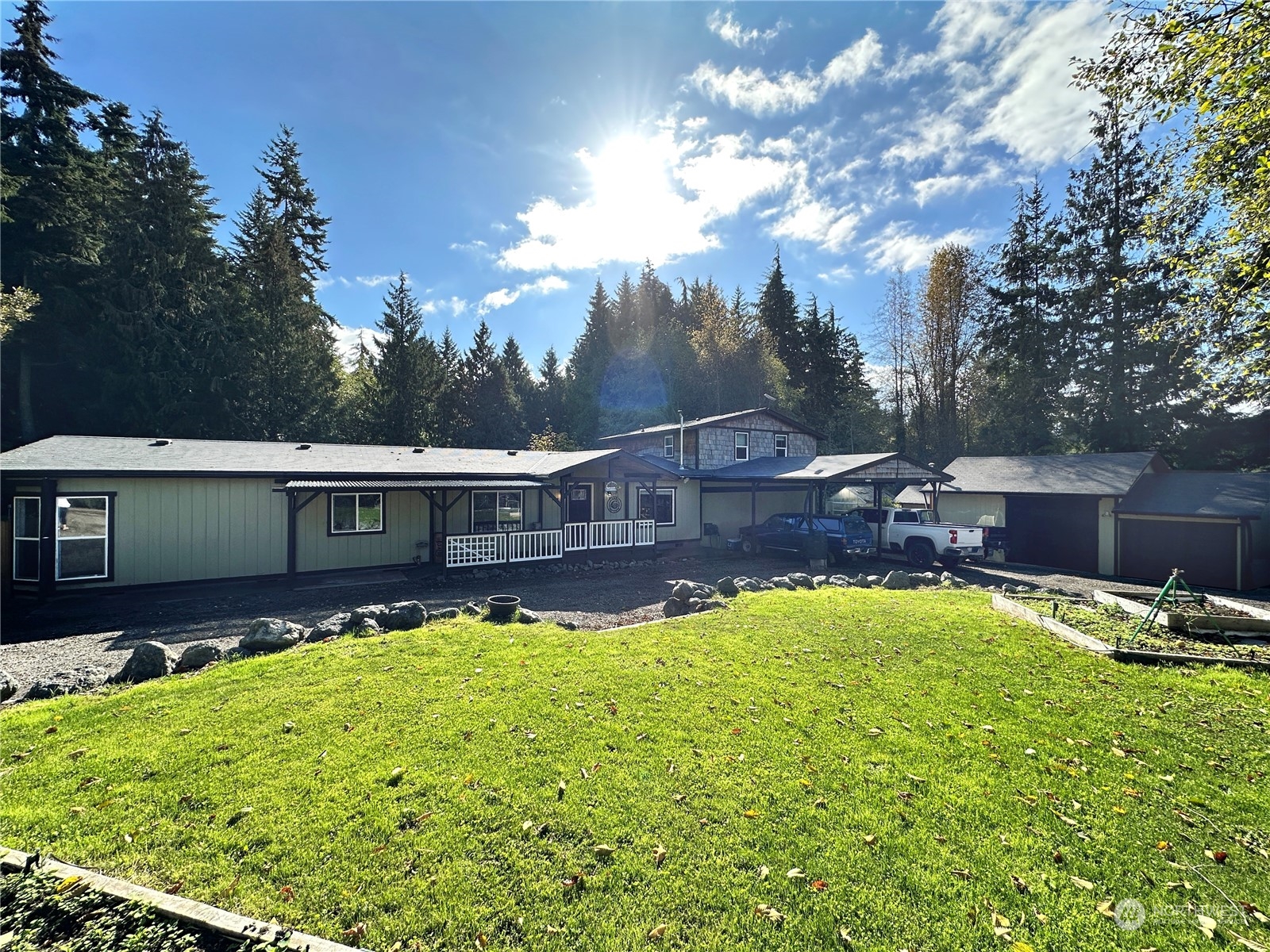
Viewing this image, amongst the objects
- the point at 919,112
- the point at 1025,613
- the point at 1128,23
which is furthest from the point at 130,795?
the point at 919,112

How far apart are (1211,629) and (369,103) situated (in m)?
19.3

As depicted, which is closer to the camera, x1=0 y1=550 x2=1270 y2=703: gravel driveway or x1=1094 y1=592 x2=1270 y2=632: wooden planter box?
x1=1094 y1=592 x2=1270 y2=632: wooden planter box

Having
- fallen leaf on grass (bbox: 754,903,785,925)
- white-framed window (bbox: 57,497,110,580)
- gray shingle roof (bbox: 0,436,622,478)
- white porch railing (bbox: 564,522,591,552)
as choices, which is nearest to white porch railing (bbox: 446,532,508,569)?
white porch railing (bbox: 564,522,591,552)

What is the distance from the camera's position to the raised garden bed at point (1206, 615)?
710 centimetres

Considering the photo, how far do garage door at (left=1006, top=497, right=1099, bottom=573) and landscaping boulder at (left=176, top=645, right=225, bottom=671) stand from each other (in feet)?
76.9

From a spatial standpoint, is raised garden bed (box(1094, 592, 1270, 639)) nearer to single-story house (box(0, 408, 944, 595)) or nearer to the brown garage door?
the brown garage door

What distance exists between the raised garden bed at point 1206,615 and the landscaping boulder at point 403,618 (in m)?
11.6

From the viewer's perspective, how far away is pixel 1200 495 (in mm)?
15617

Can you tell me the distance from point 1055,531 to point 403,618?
69.5ft

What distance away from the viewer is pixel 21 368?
20656 mm

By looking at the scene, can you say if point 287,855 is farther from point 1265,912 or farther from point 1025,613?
point 1025,613

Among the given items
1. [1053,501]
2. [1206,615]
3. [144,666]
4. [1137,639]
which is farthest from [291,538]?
[1053,501]

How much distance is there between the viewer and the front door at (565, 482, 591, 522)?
1831 cm

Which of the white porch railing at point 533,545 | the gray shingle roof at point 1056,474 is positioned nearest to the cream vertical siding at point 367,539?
the white porch railing at point 533,545
